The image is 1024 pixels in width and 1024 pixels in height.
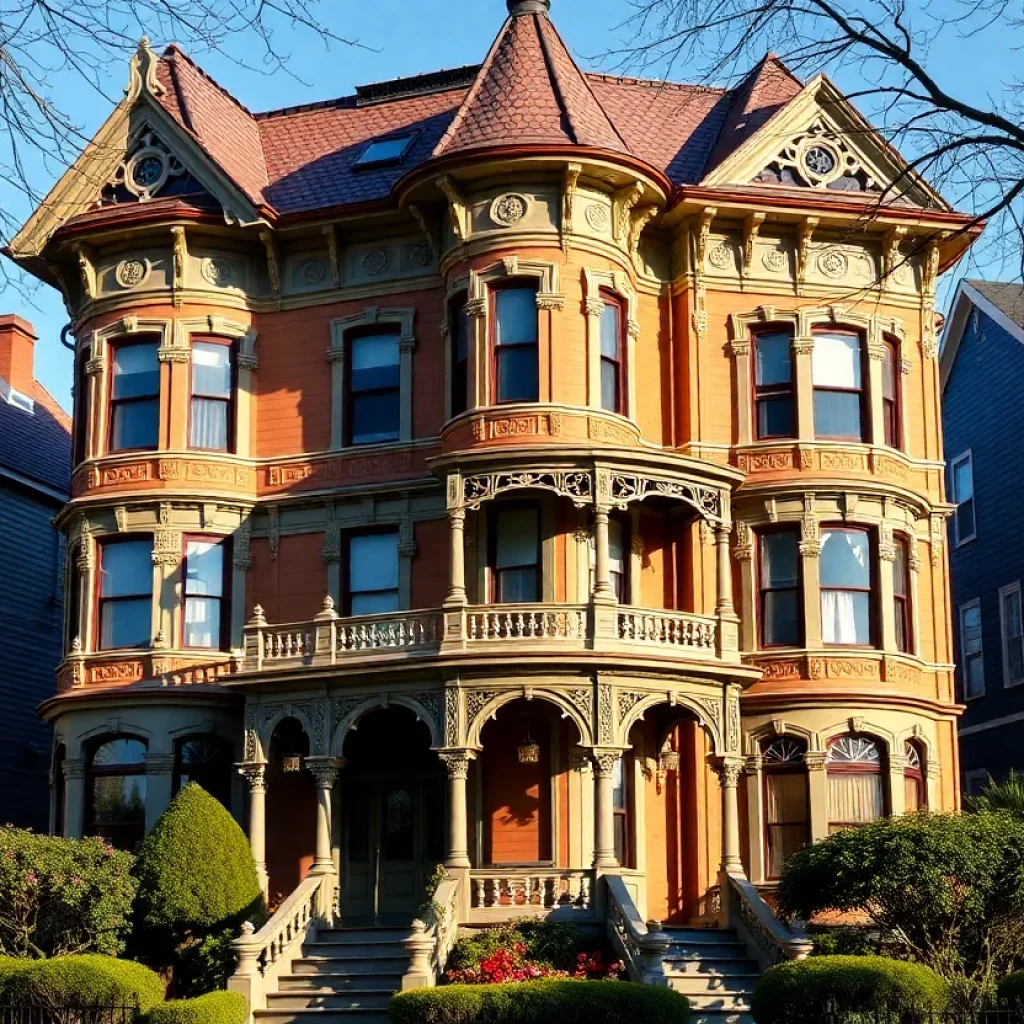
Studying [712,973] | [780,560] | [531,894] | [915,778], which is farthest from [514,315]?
[712,973]

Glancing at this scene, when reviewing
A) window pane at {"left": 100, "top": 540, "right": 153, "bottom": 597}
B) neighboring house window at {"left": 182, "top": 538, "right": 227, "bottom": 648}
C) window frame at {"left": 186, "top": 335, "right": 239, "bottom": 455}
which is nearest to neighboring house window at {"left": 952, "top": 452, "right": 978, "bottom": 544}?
window frame at {"left": 186, "top": 335, "right": 239, "bottom": 455}

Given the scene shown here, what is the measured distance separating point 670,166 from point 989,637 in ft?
44.6

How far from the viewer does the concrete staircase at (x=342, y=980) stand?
24.9m

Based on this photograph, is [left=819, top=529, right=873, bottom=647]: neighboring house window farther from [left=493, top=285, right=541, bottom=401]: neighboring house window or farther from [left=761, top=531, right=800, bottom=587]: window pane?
[left=493, top=285, right=541, bottom=401]: neighboring house window

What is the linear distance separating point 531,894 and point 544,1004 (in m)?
5.97

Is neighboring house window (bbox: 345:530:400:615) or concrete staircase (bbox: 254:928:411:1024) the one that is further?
neighboring house window (bbox: 345:530:400:615)

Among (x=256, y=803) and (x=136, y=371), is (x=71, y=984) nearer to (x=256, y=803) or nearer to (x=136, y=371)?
(x=256, y=803)

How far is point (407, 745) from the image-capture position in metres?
30.7

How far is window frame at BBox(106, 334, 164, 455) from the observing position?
3216 centimetres

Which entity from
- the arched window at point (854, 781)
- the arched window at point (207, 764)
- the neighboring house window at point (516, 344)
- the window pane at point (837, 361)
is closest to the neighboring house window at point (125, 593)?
the arched window at point (207, 764)

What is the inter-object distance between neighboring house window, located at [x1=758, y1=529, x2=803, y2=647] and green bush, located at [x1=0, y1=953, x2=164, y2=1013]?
1270 centimetres

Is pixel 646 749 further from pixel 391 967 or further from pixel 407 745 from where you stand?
pixel 391 967

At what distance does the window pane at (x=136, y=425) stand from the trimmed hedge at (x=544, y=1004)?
45.4 ft

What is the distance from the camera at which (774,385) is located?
32.0m
